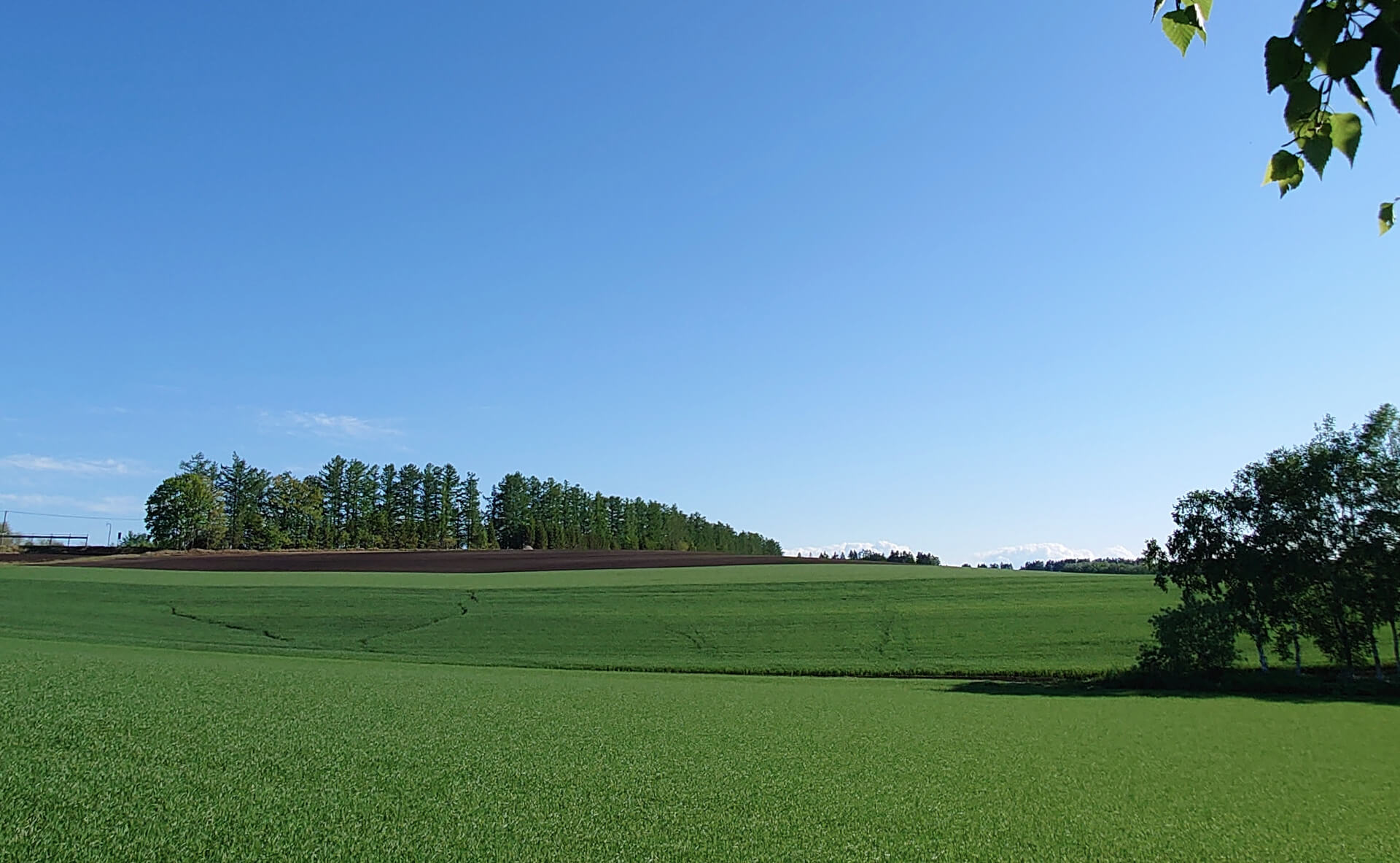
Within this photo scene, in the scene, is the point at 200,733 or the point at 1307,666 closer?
the point at 200,733

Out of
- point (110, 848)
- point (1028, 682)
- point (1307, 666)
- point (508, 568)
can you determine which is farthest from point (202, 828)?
point (508, 568)

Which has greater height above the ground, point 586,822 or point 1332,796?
point 586,822

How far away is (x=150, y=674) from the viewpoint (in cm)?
1025

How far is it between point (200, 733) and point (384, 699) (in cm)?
306

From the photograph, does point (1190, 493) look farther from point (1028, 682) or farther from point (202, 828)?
point (202, 828)

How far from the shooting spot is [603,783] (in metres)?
5.98

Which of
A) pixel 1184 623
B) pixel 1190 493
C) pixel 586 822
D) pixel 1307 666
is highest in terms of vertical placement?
pixel 1190 493

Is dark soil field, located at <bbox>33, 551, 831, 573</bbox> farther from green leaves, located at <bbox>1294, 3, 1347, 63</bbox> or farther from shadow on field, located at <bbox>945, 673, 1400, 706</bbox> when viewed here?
green leaves, located at <bbox>1294, 3, 1347, 63</bbox>

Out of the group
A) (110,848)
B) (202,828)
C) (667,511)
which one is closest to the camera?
(110,848)

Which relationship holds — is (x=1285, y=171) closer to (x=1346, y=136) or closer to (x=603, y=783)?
(x=1346, y=136)

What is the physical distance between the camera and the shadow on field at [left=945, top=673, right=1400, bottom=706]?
2169cm

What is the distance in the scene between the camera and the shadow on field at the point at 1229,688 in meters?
21.7

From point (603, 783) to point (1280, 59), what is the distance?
5.88 metres

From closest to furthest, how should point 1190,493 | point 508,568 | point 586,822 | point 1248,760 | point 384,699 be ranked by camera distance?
point 586,822 < point 1248,760 < point 384,699 < point 1190,493 < point 508,568
